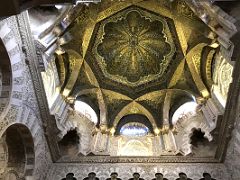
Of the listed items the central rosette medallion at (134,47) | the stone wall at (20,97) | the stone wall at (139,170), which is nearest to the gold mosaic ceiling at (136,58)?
the central rosette medallion at (134,47)

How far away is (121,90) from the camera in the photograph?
12547mm

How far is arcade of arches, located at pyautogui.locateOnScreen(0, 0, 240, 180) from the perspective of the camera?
8094 mm

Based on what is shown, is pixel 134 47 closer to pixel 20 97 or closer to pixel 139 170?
pixel 139 170

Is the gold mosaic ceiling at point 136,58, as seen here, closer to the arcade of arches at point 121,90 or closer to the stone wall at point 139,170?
the arcade of arches at point 121,90

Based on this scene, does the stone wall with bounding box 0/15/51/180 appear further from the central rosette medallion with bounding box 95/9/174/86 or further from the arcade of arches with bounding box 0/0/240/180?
the central rosette medallion with bounding box 95/9/174/86

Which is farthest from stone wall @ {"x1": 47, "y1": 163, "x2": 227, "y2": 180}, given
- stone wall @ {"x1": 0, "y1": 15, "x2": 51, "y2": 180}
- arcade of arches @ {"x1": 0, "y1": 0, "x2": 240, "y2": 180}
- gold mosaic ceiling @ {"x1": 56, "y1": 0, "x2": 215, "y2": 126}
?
gold mosaic ceiling @ {"x1": 56, "y1": 0, "x2": 215, "y2": 126}

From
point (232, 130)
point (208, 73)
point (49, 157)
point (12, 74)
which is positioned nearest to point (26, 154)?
point (49, 157)

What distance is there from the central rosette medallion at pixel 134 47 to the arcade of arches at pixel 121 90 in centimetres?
4

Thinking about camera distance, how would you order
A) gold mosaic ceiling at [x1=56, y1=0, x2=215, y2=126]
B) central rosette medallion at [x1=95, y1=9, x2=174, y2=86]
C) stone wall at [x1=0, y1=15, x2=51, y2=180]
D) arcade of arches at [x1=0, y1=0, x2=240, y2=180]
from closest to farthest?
stone wall at [x1=0, y1=15, x2=51, y2=180] → arcade of arches at [x1=0, y1=0, x2=240, y2=180] → gold mosaic ceiling at [x1=56, y1=0, x2=215, y2=126] → central rosette medallion at [x1=95, y1=9, x2=174, y2=86]

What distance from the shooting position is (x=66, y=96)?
1083 centimetres

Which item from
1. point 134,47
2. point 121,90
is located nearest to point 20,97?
point 121,90

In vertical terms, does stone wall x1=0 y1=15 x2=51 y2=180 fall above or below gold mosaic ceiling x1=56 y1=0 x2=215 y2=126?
below

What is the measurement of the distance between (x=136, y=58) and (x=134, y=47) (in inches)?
17.9

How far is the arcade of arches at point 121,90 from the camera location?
26.6ft
